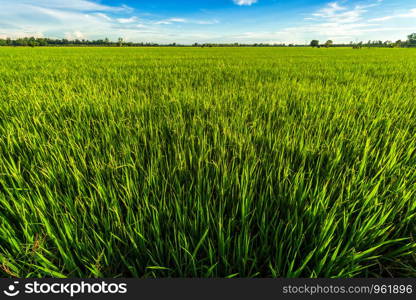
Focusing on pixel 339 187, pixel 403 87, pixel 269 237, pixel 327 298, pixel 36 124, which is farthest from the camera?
pixel 403 87

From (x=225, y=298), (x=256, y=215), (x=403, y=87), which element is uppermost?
(x=403, y=87)

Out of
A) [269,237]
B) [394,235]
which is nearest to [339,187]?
[394,235]

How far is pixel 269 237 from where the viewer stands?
2.46ft

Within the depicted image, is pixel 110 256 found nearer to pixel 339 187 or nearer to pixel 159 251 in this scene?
pixel 159 251

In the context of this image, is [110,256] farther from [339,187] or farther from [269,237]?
[339,187]

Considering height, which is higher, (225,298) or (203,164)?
(203,164)

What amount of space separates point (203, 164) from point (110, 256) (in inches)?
21.1

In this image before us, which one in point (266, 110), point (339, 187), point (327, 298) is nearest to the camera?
point (327, 298)

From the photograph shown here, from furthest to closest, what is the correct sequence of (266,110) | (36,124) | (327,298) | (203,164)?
(266,110) < (36,124) < (203,164) < (327,298)

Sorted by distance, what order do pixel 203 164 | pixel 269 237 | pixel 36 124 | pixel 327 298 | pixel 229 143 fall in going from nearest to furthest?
pixel 327 298, pixel 269 237, pixel 203 164, pixel 229 143, pixel 36 124

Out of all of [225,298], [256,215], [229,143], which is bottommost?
[225,298]

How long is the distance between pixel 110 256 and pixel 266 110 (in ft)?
5.25

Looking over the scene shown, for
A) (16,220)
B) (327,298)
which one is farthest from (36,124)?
(327,298)

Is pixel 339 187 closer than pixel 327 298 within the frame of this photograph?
No
